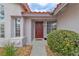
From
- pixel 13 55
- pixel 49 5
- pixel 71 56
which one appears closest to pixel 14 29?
pixel 13 55

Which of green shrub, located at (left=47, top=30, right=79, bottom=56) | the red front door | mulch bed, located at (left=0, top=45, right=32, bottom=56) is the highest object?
the red front door

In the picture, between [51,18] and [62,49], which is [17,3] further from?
[62,49]

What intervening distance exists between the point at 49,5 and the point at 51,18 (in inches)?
13.6

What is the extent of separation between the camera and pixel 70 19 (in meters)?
5.68

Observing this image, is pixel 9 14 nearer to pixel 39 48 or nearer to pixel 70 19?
pixel 39 48

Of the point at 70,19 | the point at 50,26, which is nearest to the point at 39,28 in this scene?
the point at 50,26

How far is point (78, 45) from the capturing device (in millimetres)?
5461

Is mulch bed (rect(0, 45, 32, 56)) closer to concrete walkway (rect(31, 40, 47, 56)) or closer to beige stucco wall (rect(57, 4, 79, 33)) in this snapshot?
concrete walkway (rect(31, 40, 47, 56))

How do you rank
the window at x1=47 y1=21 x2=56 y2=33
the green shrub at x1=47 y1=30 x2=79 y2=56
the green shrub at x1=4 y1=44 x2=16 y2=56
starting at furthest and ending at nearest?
the window at x1=47 y1=21 x2=56 y2=33 < the green shrub at x1=4 y1=44 x2=16 y2=56 < the green shrub at x1=47 y1=30 x2=79 y2=56

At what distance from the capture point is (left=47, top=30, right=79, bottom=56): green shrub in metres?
5.50

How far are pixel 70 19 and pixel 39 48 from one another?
1134 mm

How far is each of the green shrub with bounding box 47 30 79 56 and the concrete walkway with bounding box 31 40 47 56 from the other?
18 centimetres

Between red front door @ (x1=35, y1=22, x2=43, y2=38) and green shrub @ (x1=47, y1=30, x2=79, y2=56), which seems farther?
red front door @ (x1=35, y1=22, x2=43, y2=38)

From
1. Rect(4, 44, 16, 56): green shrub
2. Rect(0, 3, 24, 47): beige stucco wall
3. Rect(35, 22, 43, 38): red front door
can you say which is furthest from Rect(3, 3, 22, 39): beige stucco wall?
Rect(35, 22, 43, 38): red front door
